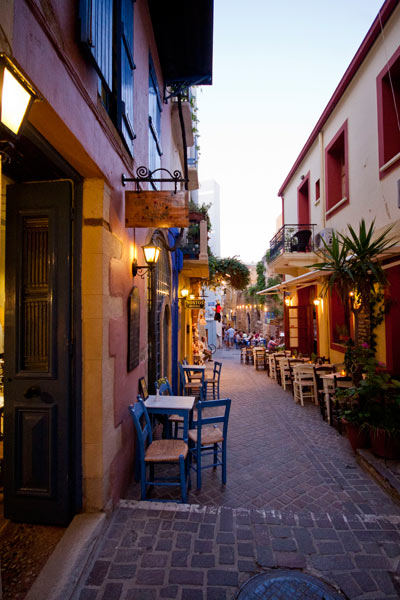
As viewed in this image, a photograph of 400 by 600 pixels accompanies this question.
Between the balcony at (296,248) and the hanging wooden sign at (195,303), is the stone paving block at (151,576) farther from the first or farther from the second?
the balcony at (296,248)

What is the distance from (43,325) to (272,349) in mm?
12489

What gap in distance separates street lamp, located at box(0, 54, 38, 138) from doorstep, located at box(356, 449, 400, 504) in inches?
→ 193

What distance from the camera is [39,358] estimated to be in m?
3.06

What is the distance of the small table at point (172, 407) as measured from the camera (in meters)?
4.21

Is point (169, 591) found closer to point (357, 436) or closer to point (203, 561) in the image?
point (203, 561)

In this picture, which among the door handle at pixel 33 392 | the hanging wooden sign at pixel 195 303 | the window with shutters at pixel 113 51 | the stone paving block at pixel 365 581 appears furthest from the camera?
the hanging wooden sign at pixel 195 303

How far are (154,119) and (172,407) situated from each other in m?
5.51

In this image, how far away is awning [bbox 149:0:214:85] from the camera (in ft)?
18.4

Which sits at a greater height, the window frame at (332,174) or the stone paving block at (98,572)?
the window frame at (332,174)

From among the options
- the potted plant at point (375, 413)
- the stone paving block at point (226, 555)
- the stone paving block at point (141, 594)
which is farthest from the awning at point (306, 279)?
the stone paving block at point (141, 594)

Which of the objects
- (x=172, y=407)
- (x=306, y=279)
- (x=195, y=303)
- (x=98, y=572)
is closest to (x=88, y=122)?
(x=172, y=407)

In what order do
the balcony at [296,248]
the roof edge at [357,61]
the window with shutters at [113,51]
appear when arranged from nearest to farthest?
the window with shutters at [113,51] < the roof edge at [357,61] < the balcony at [296,248]

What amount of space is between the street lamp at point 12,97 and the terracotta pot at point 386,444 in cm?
529

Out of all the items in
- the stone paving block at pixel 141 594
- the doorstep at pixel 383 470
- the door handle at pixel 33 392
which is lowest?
the doorstep at pixel 383 470
